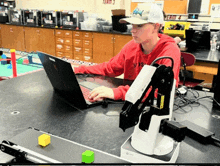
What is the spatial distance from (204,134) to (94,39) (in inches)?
168

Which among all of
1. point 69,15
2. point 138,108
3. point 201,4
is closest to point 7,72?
point 69,15

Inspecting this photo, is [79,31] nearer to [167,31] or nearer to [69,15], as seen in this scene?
[69,15]

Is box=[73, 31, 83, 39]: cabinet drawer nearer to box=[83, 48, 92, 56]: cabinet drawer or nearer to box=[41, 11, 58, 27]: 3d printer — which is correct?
box=[83, 48, 92, 56]: cabinet drawer

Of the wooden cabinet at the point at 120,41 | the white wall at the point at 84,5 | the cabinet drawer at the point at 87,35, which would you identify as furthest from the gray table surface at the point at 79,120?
the white wall at the point at 84,5

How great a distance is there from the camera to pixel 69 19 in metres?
5.12

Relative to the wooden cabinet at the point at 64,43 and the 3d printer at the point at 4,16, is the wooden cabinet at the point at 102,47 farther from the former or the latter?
the 3d printer at the point at 4,16

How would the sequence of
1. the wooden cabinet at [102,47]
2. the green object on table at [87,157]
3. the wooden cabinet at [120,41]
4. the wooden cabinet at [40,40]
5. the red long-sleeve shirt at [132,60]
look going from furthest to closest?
1. the wooden cabinet at [40,40]
2. the wooden cabinet at [102,47]
3. the wooden cabinet at [120,41]
4. the red long-sleeve shirt at [132,60]
5. the green object on table at [87,157]

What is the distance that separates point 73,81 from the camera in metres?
0.96

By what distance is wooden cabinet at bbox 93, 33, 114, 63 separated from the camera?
15.4 ft

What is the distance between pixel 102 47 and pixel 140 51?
11.1 feet

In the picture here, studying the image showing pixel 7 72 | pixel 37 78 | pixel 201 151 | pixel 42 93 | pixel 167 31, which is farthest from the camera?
pixel 167 31

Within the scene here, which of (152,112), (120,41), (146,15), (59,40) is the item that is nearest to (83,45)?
(59,40)

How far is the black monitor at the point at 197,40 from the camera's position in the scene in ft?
10.0

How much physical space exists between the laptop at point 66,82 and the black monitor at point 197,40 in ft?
7.65
